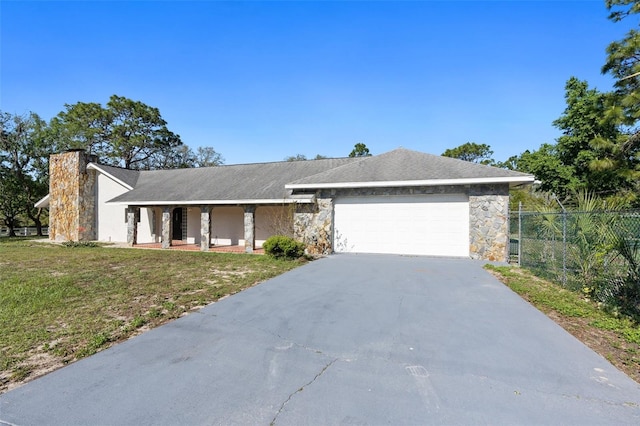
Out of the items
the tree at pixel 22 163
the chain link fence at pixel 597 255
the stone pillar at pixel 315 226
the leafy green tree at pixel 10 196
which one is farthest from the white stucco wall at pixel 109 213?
the chain link fence at pixel 597 255

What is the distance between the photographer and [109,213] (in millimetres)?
19062

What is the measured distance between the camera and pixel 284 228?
13344mm

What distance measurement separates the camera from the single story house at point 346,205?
34.8 ft

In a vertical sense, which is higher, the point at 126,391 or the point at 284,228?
the point at 284,228

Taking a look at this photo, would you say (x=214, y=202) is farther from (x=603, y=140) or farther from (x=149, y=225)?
(x=603, y=140)

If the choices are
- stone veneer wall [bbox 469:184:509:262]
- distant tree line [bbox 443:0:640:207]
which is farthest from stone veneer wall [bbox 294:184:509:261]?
distant tree line [bbox 443:0:640:207]

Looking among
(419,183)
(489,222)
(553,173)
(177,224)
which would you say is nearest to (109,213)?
(177,224)

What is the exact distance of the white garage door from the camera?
1101cm

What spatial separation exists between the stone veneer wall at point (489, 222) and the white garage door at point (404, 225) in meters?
0.27

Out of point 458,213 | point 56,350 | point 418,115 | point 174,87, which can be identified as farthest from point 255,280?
point 418,115

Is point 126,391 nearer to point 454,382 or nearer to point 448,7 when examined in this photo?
point 454,382

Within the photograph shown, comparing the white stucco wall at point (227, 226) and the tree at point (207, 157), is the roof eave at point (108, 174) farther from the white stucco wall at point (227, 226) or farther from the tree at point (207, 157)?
the tree at point (207, 157)

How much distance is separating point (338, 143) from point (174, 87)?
1707 centimetres

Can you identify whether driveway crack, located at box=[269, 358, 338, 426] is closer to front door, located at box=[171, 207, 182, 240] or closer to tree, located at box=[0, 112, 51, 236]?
front door, located at box=[171, 207, 182, 240]
